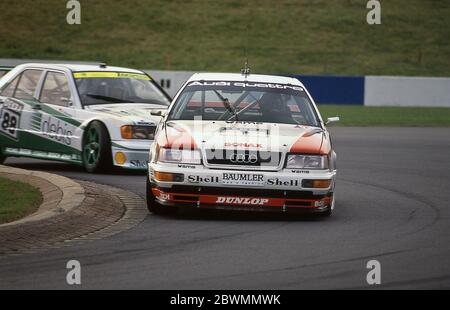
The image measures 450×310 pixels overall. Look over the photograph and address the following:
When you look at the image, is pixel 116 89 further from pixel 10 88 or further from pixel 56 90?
pixel 10 88

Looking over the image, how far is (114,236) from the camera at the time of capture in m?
9.53

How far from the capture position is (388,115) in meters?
32.2

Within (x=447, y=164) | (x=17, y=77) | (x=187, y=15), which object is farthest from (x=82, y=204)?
(x=187, y=15)

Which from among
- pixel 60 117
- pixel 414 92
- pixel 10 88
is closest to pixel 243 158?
pixel 60 117

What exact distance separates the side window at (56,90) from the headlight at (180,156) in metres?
4.73

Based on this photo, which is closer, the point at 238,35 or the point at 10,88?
the point at 10,88

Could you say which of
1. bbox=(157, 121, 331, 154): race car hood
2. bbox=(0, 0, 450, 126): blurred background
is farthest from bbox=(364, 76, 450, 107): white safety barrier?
bbox=(157, 121, 331, 154): race car hood

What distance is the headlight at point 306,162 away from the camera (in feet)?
34.8

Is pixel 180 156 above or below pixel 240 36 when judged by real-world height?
below

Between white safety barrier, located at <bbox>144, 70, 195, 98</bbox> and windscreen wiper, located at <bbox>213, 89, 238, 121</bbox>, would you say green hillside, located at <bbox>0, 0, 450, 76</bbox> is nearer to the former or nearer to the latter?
white safety barrier, located at <bbox>144, 70, 195, 98</bbox>

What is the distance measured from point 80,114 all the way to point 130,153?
0.94 m

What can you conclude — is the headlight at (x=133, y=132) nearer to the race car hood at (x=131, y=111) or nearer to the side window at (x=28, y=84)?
the race car hood at (x=131, y=111)

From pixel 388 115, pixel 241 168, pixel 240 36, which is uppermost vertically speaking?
pixel 240 36

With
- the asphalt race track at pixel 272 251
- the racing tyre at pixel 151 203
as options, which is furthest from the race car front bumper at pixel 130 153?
the racing tyre at pixel 151 203
